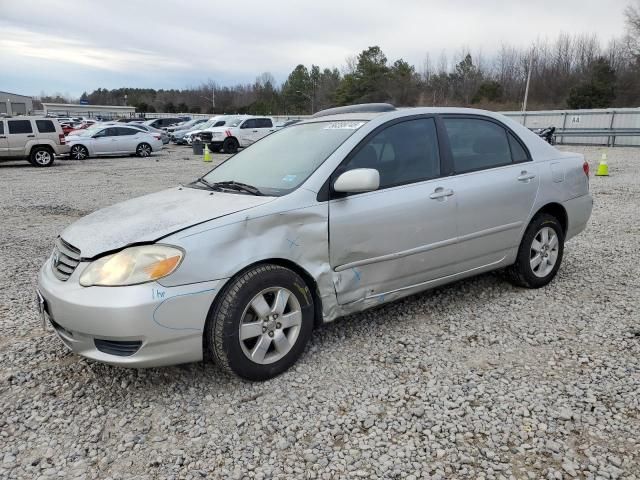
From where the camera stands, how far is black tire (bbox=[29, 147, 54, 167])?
57.0 ft

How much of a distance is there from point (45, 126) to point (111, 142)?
11.3 feet

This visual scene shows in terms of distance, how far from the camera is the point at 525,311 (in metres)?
4.02

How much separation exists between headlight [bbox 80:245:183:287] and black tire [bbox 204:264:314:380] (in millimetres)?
356

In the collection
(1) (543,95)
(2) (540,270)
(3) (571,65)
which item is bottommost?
(2) (540,270)

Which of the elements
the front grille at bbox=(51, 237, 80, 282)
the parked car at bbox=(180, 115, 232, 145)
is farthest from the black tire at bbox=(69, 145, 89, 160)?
the front grille at bbox=(51, 237, 80, 282)

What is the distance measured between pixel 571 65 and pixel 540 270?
68273 mm

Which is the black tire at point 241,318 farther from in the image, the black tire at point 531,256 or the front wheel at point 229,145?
the front wheel at point 229,145

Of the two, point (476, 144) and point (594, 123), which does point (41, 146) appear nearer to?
point (476, 144)

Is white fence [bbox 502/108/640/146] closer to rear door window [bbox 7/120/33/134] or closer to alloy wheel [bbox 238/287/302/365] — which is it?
rear door window [bbox 7/120/33/134]

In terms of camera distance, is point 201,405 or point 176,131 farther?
point 176,131

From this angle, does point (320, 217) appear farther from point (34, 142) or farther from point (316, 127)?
point (34, 142)

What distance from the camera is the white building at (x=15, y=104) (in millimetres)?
77750

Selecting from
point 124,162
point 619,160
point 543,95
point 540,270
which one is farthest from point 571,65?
point 540,270

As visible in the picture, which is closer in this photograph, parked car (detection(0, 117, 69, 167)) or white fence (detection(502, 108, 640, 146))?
parked car (detection(0, 117, 69, 167))
